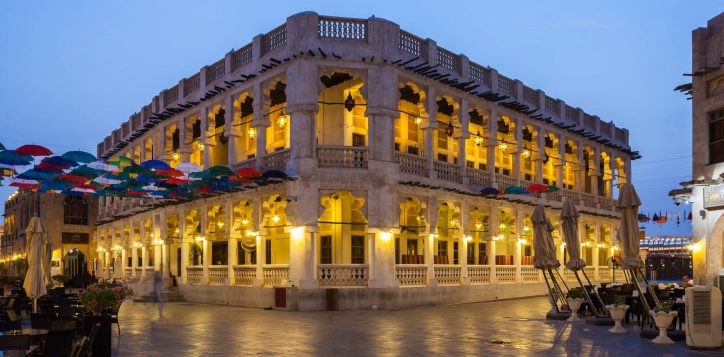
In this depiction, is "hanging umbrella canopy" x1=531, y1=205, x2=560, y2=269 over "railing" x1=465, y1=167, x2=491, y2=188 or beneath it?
beneath

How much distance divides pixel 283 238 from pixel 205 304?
5.09 m

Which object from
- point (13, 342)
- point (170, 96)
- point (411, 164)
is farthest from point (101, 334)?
point (170, 96)

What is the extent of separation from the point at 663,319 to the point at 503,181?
19469 millimetres

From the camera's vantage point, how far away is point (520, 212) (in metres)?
36.1

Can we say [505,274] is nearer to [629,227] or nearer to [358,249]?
[358,249]

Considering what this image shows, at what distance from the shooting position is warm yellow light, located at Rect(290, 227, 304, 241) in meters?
26.7

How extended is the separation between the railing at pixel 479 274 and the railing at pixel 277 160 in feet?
33.2

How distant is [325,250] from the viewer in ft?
104

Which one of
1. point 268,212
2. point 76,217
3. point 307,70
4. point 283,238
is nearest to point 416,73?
point 307,70

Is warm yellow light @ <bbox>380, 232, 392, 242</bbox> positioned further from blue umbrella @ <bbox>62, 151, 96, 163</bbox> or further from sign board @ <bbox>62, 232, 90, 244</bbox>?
sign board @ <bbox>62, 232, 90, 244</bbox>

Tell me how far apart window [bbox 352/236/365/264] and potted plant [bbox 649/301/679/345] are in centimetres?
1657

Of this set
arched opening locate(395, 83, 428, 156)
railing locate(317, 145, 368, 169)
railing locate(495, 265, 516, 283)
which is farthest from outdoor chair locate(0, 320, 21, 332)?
railing locate(495, 265, 516, 283)

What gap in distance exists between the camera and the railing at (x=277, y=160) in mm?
27917

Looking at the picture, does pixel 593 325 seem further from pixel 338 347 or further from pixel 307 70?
pixel 307 70
